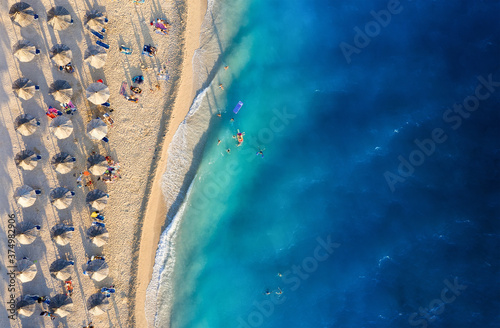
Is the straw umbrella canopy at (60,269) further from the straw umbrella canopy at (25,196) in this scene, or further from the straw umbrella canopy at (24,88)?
the straw umbrella canopy at (24,88)

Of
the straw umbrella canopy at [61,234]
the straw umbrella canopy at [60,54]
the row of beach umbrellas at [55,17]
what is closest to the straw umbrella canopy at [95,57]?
the straw umbrella canopy at [60,54]

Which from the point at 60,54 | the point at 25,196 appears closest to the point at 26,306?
the point at 25,196

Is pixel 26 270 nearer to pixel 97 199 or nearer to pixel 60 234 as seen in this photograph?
pixel 60 234

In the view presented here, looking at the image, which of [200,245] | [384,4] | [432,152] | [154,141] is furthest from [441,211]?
[154,141]

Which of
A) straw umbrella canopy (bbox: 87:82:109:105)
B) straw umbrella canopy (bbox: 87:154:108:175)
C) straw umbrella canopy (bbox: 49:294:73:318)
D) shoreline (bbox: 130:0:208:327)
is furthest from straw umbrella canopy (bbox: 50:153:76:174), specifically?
straw umbrella canopy (bbox: 49:294:73:318)

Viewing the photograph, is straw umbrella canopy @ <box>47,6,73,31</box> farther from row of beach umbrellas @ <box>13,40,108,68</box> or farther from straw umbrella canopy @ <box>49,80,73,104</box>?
straw umbrella canopy @ <box>49,80,73,104</box>

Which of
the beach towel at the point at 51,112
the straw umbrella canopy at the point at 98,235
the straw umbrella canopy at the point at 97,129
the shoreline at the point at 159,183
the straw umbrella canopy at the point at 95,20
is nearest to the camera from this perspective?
the straw umbrella canopy at the point at 97,129
